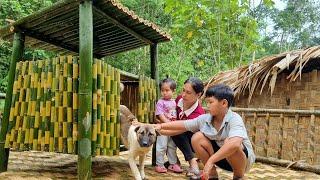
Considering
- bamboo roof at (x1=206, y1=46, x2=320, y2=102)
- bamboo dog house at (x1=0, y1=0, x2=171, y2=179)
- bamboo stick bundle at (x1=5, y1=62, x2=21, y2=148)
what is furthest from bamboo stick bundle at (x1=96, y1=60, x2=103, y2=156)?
bamboo roof at (x1=206, y1=46, x2=320, y2=102)

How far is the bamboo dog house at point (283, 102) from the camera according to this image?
6.97 m

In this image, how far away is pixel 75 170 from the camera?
17.4ft

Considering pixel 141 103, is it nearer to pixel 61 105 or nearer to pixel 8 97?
pixel 61 105

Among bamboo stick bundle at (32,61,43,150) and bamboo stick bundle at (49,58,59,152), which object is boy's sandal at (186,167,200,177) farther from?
bamboo stick bundle at (32,61,43,150)

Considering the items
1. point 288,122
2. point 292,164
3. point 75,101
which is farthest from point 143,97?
point 288,122

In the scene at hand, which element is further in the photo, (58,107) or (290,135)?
(290,135)

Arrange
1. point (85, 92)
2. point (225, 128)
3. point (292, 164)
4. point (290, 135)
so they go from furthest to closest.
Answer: point (290, 135)
point (292, 164)
point (85, 92)
point (225, 128)

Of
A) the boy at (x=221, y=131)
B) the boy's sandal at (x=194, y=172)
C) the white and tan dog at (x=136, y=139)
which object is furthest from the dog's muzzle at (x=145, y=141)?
the boy's sandal at (x=194, y=172)

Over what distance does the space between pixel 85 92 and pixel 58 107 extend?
0.49 m

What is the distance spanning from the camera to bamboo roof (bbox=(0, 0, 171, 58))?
460 centimetres

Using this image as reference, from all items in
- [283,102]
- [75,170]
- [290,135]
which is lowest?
A: [75,170]

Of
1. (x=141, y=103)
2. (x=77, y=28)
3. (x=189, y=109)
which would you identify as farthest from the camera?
(x=141, y=103)

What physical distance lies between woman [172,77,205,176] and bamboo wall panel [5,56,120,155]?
0.89m

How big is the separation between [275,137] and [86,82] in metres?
5.23
